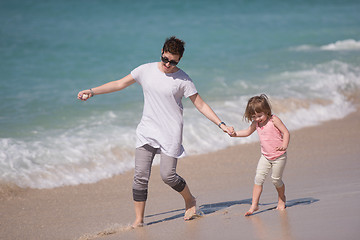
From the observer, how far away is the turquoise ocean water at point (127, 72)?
27.1 ft

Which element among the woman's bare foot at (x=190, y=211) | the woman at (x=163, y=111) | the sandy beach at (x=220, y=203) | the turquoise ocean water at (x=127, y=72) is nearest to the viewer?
the sandy beach at (x=220, y=203)

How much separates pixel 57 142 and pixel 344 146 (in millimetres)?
4445

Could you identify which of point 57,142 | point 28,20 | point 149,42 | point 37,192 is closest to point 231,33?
point 149,42

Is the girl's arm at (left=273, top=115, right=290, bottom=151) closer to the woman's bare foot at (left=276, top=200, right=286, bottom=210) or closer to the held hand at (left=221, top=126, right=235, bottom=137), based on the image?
the held hand at (left=221, top=126, right=235, bottom=137)

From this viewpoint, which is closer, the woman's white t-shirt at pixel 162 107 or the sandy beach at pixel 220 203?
the sandy beach at pixel 220 203

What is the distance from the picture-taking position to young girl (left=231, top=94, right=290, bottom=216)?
15.7 feet

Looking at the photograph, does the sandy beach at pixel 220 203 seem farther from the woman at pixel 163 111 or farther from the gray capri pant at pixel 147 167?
the woman at pixel 163 111

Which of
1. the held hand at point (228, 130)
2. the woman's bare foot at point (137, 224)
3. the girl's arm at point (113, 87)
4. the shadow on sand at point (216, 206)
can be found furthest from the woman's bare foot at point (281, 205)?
the girl's arm at point (113, 87)

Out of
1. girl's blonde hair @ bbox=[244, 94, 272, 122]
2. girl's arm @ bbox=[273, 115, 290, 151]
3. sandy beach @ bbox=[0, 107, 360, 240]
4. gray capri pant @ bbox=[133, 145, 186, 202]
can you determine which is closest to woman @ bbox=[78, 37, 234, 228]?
gray capri pant @ bbox=[133, 145, 186, 202]

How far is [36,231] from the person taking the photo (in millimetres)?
5262

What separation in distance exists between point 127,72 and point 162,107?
12.3 m

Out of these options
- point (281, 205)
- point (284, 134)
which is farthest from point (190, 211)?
point (284, 134)

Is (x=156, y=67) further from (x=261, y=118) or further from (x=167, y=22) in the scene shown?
(x=167, y=22)

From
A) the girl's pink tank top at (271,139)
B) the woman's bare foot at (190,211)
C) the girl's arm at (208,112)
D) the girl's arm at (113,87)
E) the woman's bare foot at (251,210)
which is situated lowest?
the woman's bare foot at (190,211)
